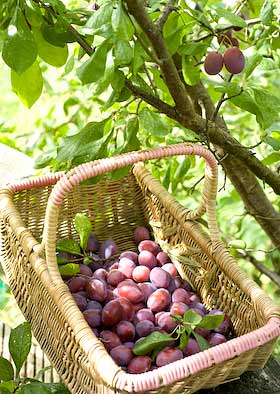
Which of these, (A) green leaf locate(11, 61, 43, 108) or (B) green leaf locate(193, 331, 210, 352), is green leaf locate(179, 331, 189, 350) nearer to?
(B) green leaf locate(193, 331, 210, 352)

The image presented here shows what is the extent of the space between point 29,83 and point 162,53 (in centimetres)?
25

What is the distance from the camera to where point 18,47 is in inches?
42.7

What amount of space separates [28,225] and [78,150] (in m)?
0.24

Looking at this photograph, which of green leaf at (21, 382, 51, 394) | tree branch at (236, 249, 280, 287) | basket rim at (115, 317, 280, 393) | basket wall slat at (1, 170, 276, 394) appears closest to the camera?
basket rim at (115, 317, 280, 393)

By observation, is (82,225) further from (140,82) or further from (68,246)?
(140,82)

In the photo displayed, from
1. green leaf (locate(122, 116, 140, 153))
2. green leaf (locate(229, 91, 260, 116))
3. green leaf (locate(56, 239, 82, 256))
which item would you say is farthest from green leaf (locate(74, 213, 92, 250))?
green leaf (locate(229, 91, 260, 116))

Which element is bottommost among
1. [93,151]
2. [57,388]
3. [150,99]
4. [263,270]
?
[263,270]

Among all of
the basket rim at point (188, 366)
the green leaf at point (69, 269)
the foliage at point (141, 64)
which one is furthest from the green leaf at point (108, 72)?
the basket rim at point (188, 366)

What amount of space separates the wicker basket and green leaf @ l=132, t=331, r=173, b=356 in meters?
0.10

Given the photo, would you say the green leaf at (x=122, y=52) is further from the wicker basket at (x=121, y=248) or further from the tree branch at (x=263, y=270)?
the tree branch at (x=263, y=270)

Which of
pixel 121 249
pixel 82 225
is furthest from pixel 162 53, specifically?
pixel 121 249

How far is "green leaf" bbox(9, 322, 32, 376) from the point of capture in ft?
3.93

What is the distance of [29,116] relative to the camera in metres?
3.72

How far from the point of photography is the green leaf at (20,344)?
3.93ft
